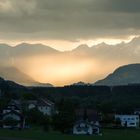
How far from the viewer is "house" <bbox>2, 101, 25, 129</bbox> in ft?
327

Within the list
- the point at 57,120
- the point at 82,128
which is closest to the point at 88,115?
the point at 82,128

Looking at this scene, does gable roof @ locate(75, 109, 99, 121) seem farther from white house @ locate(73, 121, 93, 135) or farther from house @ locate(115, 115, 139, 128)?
house @ locate(115, 115, 139, 128)

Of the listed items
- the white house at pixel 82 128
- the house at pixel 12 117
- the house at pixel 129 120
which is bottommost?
the white house at pixel 82 128

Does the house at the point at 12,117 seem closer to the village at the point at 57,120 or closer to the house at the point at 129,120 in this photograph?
the village at the point at 57,120

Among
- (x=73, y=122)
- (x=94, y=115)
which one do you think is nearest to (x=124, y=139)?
(x=73, y=122)

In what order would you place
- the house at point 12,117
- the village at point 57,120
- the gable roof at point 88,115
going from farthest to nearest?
1. the gable roof at point 88,115
2. the house at point 12,117
3. the village at point 57,120

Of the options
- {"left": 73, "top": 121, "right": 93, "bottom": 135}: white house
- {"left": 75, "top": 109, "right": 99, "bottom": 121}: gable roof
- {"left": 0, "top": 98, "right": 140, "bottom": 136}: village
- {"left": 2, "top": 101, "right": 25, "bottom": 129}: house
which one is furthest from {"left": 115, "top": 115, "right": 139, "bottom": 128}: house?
{"left": 73, "top": 121, "right": 93, "bottom": 135}: white house

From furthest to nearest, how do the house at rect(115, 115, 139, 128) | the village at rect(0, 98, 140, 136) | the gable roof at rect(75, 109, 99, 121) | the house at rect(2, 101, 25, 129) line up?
the house at rect(115, 115, 139, 128) < the gable roof at rect(75, 109, 99, 121) < the house at rect(2, 101, 25, 129) < the village at rect(0, 98, 140, 136)

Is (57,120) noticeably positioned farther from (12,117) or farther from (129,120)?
(129,120)

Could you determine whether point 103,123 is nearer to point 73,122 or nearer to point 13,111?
A: point 13,111

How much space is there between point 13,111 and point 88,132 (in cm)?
1783

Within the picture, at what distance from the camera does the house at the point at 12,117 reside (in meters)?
99.6

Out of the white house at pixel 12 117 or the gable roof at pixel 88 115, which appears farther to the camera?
the gable roof at pixel 88 115

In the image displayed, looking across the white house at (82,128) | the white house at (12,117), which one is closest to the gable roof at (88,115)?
the white house at (12,117)
